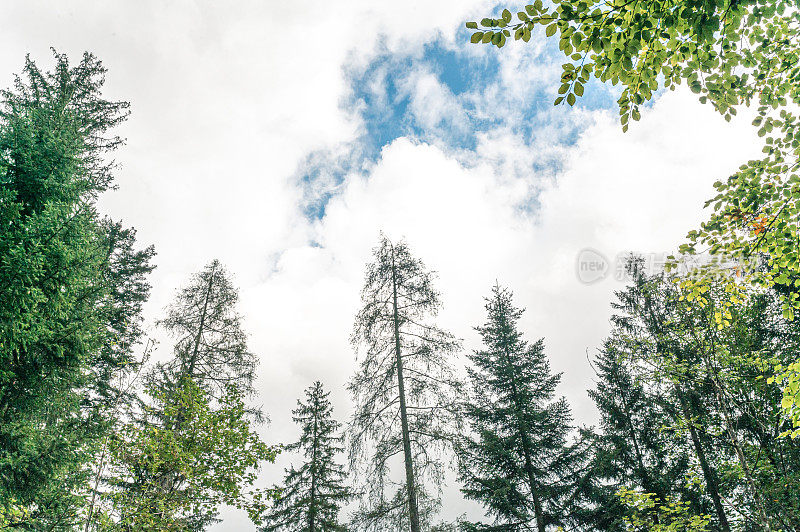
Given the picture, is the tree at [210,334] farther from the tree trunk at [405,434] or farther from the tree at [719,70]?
the tree at [719,70]

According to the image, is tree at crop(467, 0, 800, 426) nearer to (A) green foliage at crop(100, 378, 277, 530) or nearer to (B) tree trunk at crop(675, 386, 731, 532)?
(A) green foliage at crop(100, 378, 277, 530)

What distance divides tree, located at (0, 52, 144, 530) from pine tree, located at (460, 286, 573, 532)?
9.25 metres

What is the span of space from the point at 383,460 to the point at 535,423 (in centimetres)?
546

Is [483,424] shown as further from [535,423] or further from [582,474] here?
[582,474]

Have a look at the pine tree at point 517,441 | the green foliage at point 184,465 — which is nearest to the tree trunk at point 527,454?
the pine tree at point 517,441

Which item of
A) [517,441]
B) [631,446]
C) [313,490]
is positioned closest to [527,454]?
[517,441]

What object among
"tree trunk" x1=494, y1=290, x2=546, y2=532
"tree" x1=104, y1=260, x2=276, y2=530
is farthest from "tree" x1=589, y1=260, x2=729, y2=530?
"tree" x1=104, y1=260, x2=276, y2=530

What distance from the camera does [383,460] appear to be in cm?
1066

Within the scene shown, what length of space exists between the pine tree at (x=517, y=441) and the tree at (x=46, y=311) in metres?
9.25

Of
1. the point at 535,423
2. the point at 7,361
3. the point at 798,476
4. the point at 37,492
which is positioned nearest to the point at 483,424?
the point at 535,423

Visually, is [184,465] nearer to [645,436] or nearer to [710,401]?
[710,401]

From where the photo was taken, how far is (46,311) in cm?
726

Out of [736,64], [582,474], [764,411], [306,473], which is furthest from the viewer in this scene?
[306,473]

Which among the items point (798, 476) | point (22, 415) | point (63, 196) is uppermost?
point (63, 196)
